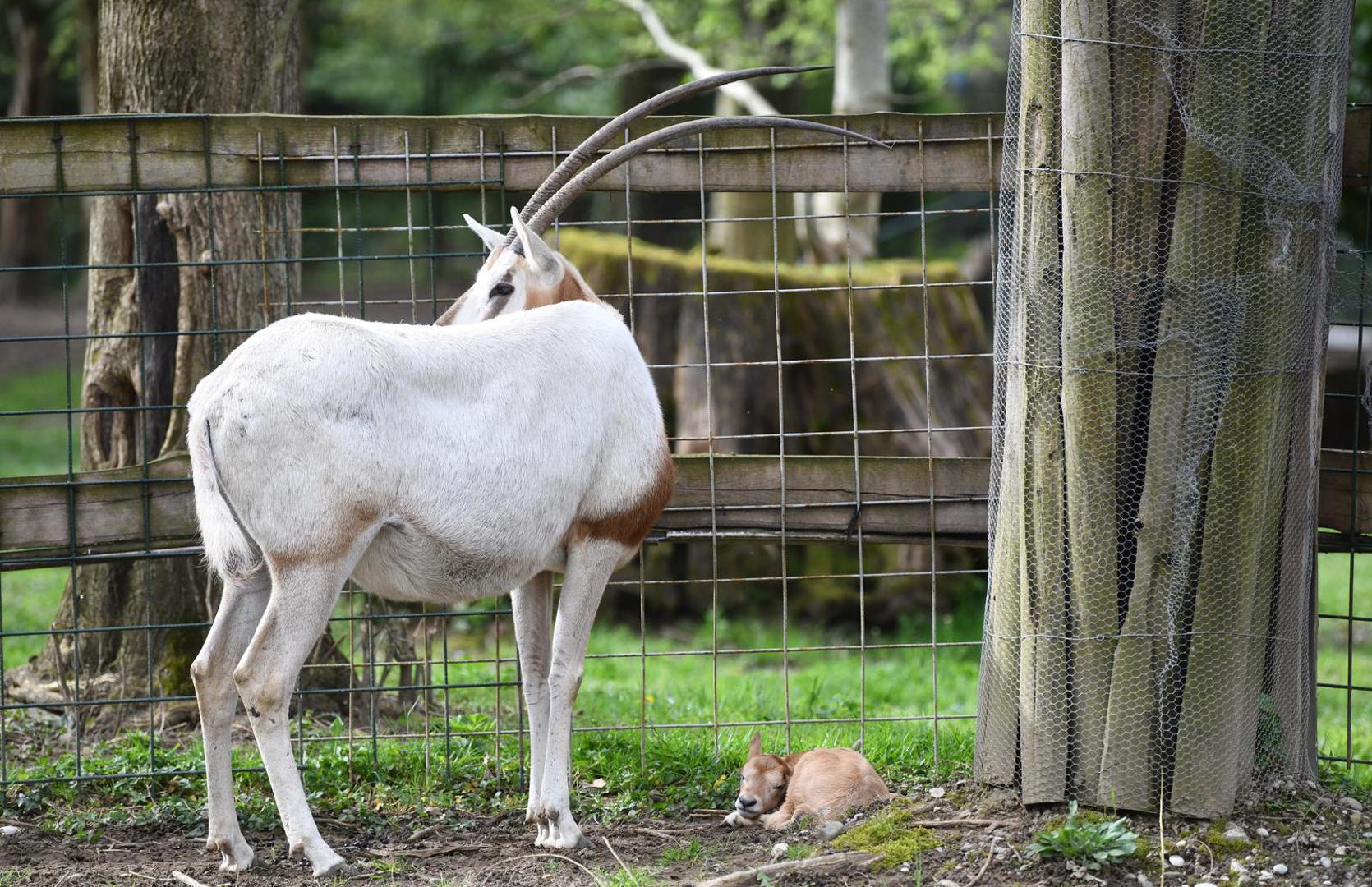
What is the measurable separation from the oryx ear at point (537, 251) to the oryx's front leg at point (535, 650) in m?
1.14

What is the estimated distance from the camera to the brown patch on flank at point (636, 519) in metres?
4.70

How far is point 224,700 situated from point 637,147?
2415mm

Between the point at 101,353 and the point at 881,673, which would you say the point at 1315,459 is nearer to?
the point at 881,673

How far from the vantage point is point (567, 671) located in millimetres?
4723

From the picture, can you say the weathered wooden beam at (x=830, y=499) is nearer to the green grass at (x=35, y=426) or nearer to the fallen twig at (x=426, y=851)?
the fallen twig at (x=426, y=851)

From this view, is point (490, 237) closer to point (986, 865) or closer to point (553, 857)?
point (553, 857)

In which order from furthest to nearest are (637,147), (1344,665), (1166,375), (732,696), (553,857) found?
(1344,665), (732,696), (637,147), (553,857), (1166,375)

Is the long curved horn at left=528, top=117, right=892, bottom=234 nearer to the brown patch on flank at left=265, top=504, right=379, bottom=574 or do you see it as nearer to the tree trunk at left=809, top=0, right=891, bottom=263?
the brown patch on flank at left=265, top=504, right=379, bottom=574

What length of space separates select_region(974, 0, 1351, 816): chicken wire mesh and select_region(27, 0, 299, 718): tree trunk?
338 cm

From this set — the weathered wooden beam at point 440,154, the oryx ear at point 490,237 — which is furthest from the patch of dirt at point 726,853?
the weathered wooden beam at point 440,154

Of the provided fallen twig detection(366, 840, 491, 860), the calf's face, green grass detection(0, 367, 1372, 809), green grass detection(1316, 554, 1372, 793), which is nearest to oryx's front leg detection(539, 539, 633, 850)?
fallen twig detection(366, 840, 491, 860)

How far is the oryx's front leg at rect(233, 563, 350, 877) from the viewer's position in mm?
4195

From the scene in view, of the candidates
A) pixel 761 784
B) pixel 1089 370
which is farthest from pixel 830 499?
pixel 1089 370

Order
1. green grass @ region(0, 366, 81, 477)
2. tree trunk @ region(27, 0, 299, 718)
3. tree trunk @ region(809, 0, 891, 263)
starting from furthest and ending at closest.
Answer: green grass @ region(0, 366, 81, 477), tree trunk @ region(809, 0, 891, 263), tree trunk @ region(27, 0, 299, 718)
